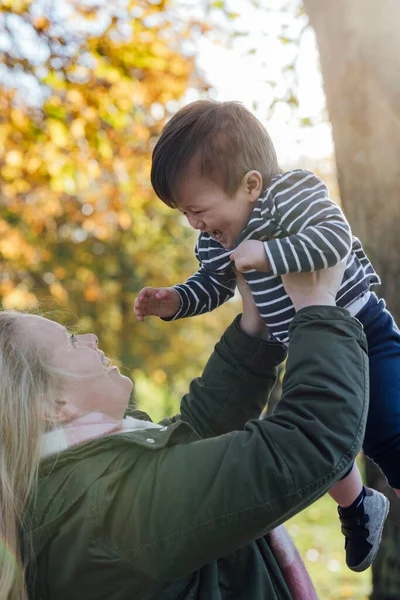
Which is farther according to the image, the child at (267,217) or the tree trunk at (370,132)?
the tree trunk at (370,132)

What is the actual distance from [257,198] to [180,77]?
6609 mm

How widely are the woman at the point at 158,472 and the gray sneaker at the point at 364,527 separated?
415 millimetres

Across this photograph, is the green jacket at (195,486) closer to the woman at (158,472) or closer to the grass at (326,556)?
the woman at (158,472)

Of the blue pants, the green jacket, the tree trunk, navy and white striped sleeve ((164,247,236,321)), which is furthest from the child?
the tree trunk

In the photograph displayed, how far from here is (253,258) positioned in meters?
1.88

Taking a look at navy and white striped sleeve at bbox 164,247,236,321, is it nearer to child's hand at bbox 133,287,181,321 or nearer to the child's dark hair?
child's hand at bbox 133,287,181,321

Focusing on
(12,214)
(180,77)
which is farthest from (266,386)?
(12,214)

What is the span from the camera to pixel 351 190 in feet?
10.6

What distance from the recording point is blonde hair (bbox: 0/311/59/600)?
1683mm

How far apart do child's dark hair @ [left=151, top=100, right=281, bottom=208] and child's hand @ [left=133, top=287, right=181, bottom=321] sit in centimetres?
32

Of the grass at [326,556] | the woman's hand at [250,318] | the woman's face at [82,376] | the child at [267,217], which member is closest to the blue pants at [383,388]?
the child at [267,217]

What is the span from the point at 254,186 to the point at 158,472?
3.03 ft

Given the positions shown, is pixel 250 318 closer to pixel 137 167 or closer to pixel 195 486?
pixel 195 486

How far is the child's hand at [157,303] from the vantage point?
2332mm
